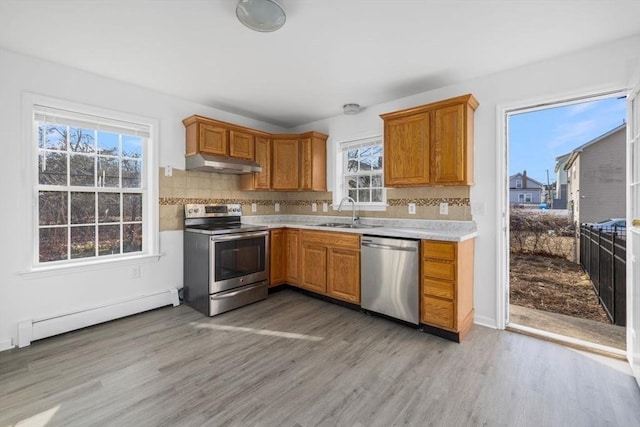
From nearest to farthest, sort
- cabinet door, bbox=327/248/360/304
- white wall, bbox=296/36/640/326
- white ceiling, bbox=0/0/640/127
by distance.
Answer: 1. white ceiling, bbox=0/0/640/127
2. white wall, bbox=296/36/640/326
3. cabinet door, bbox=327/248/360/304

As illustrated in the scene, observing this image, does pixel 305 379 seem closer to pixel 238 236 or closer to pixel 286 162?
pixel 238 236

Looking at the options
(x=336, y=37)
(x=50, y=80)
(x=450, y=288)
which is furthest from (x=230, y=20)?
(x=450, y=288)

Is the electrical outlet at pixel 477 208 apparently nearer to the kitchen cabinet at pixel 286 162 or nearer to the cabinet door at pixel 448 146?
the cabinet door at pixel 448 146

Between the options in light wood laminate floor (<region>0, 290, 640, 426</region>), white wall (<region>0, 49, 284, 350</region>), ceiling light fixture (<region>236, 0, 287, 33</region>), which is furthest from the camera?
white wall (<region>0, 49, 284, 350</region>)

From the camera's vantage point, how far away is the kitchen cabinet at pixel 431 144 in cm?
277

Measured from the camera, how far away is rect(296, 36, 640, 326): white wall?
2.31 metres

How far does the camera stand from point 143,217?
3332mm

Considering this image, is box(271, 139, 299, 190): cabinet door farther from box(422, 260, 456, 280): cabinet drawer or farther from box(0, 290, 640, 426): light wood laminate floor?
box(422, 260, 456, 280): cabinet drawer

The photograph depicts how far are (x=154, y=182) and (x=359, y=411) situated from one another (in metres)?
3.05

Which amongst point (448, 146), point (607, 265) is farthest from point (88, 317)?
point (607, 265)

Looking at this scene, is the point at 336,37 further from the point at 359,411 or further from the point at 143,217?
the point at 143,217

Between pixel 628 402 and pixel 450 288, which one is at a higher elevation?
pixel 450 288

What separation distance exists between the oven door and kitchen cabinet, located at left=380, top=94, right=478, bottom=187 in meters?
1.74

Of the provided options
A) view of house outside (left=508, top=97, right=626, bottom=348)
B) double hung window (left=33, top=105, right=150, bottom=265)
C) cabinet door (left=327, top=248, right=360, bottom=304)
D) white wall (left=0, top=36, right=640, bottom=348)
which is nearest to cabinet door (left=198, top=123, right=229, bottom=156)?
white wall (left=0, top=36, right=640, bottom=348)
